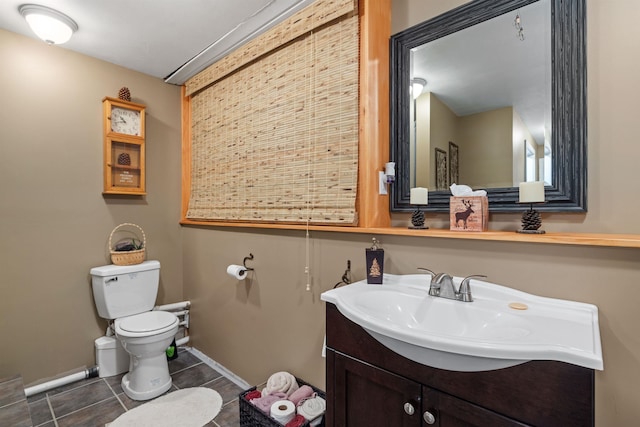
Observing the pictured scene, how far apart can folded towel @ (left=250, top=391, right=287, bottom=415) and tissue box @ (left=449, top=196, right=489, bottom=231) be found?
1.26 metres

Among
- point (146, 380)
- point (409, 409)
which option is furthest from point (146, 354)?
point (409, 409)

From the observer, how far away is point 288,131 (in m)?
1.91

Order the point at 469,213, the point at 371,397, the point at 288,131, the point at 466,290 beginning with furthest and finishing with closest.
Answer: the point at 288,131, the point at 469,213, the point at 466,290, the point at 371,397

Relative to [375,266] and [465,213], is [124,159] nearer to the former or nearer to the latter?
[375,266]

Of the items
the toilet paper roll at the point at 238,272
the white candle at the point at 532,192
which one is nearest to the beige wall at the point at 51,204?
the toilet paper roll at the point at 238,272

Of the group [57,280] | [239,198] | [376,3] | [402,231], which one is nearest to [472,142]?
[402,231]

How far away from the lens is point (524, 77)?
1.25 metres

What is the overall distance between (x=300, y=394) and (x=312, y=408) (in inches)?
4.0

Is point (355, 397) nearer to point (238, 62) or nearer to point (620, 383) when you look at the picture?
point (620, 383)

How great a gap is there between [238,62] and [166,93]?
989 mm

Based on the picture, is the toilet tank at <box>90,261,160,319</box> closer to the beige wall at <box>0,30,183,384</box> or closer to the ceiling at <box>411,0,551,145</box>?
the beige wall at <box>0,30,183,384</box>

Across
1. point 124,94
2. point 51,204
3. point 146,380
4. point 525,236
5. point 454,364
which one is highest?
point 124,94

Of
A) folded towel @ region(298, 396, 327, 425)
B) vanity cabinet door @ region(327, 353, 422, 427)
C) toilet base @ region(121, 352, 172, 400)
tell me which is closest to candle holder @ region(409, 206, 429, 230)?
vanity cabinet door @ region(327, 353, 422, 427)

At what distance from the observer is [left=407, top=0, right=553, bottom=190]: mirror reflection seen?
1209 mm
